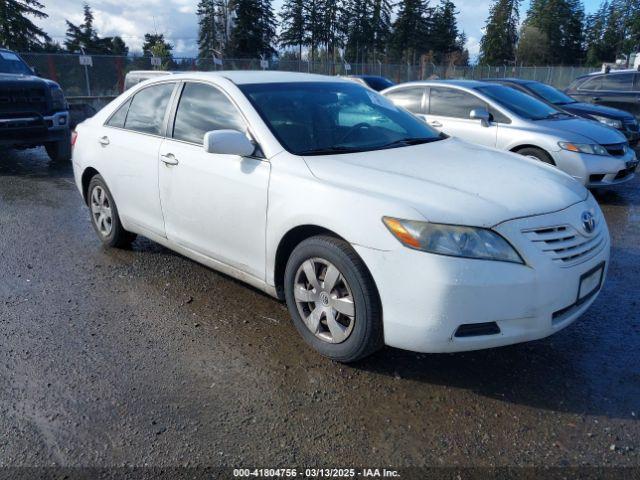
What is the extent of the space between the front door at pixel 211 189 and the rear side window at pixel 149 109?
0.23m

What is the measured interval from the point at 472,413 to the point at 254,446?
44.7 inches

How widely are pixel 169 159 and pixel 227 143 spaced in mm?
936

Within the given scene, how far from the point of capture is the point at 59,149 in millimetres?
10633

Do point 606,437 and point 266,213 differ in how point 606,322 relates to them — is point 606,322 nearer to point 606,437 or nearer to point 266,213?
point 606,437

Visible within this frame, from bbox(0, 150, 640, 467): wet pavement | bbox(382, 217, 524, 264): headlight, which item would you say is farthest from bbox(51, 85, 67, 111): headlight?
bbox(382, 217, 524, 264): headlight

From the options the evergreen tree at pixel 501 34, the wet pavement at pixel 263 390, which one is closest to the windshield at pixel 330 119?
the wet pavement at pixel 263 390

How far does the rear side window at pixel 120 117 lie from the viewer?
492 centimetres

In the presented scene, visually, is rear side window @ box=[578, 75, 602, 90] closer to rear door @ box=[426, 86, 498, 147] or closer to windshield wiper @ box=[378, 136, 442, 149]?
rear door @ box=[426, 86, 498, 147]

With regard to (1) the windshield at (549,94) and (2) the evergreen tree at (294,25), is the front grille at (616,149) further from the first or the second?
(2) the evergreen tree at (294,25)

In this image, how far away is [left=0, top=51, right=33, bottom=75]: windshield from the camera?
10.4 meters

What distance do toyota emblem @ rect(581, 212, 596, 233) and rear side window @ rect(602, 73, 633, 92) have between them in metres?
→ 11.7

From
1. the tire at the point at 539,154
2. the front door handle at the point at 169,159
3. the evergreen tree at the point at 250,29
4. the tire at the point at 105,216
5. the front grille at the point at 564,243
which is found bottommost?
the tire at the point at 105,216

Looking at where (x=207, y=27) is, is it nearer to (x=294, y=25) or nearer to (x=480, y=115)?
(x=294, y=25)

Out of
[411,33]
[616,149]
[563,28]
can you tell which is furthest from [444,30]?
[616,149]
